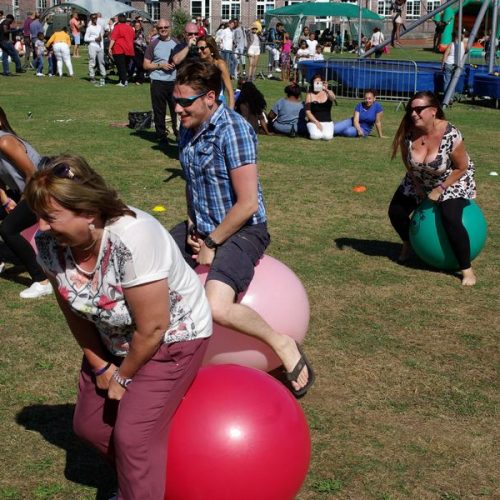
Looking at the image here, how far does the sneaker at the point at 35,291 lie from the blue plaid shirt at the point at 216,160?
2.61 meters

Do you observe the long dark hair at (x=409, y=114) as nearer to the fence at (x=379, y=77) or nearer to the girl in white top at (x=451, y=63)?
the fence at (x=379, y=77)

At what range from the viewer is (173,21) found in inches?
1800

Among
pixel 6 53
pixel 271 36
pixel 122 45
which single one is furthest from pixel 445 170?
pixel 271 36

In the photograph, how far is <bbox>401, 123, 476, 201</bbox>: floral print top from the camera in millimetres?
6973

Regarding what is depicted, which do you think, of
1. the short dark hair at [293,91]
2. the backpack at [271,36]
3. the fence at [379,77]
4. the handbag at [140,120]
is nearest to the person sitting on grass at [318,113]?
the short dark hair at [293,91]

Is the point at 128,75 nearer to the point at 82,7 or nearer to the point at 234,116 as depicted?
the point at 82,7

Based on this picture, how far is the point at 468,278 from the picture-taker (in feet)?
24.5

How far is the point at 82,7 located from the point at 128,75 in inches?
604

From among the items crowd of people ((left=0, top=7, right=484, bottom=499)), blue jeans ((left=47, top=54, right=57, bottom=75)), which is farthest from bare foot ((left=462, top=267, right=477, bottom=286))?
blue jeans ((left=47, top=54, right=57, bottom=75))

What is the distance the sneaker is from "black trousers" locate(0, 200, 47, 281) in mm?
156

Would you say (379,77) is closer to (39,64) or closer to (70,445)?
(39,64)

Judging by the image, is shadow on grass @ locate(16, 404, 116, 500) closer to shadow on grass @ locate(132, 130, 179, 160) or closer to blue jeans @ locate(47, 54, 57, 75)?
shadow on grass @ locate(132, 130, 179, 160)

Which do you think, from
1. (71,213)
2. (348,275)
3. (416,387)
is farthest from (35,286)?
(71,213)

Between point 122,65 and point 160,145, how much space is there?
12197mm
